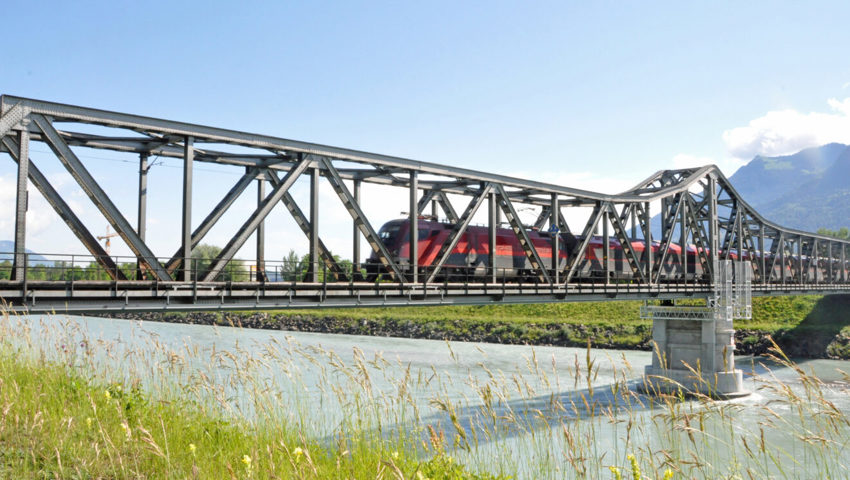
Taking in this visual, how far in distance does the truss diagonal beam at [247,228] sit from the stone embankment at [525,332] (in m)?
36.3

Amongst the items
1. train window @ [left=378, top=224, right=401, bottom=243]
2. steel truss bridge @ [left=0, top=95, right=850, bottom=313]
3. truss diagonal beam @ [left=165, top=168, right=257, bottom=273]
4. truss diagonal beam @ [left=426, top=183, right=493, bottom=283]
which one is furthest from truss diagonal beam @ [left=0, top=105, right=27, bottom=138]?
train window @ [left=378, top=224, right=401, bottom=243]

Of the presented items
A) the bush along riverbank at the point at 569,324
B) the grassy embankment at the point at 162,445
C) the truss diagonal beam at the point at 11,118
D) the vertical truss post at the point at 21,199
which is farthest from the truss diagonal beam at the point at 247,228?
the bush along riverbank at the point at 569,324

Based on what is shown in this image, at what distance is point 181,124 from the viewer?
51.0 ft

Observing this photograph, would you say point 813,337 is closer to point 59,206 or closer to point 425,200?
point 425,200

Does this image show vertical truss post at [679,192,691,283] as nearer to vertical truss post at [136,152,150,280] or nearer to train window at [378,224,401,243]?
train window at [378,224,401,243]

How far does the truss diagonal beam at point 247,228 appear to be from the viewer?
1544 centimetres

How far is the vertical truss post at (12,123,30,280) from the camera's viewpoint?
42.0 feet

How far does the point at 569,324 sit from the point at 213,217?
50.6m

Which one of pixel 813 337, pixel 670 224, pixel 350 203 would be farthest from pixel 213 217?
pixel 813 337

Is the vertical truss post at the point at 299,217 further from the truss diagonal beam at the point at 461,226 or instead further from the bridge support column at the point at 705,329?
the bridge support column at the point at 705,329

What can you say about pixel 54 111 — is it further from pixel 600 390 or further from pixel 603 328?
pixel 603 328

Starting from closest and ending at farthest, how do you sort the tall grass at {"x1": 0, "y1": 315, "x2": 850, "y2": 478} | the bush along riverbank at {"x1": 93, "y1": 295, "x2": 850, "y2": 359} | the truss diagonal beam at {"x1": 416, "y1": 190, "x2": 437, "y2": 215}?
the tall grass at {"x1": 0, "y1": 315, "x2": 850, "y2": 478}, the truss diagonal beam at {"x1": 416, "y1": 190, "x2": 437, "y2": 215}, the bush along riverbank at {"x1": 93, "y1": 295, "x2": 850, "y2": 359}

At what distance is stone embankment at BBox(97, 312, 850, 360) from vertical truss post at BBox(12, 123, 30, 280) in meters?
41.2

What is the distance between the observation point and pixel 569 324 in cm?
6175
